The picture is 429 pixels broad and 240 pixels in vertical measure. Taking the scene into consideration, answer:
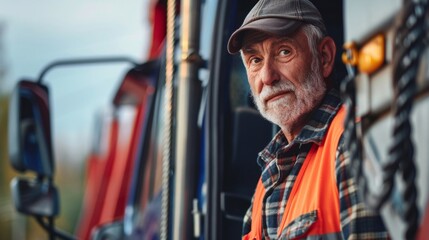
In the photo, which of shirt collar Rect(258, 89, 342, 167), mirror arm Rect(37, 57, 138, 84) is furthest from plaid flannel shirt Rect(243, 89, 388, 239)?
mirror arm Rect(37, 57, 138, 84)

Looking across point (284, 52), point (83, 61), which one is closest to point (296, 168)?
point (284, 52)

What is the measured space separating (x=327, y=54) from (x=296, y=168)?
0.22m

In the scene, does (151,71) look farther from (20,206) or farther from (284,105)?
(284,105)

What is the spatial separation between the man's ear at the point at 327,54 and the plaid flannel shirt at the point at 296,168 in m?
0.05

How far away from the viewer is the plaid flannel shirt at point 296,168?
1.55m

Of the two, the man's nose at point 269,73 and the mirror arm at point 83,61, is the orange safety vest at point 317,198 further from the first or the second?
the mirror arm at point 83,61

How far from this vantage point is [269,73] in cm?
176

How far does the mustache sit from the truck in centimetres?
9

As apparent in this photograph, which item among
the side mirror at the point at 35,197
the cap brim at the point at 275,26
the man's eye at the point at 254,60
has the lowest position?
the side mirror at the point at 35,197

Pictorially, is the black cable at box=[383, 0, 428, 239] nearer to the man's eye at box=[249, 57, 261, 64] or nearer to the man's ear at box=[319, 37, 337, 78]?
the man's ear at box=[319, 37, 337, 78]

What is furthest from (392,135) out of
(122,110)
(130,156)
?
(122,110)

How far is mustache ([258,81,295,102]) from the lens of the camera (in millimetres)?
1737

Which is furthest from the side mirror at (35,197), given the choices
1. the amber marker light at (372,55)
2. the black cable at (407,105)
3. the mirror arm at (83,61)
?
the black cable at (407,105)

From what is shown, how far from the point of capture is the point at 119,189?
5.68 metres
